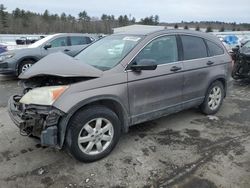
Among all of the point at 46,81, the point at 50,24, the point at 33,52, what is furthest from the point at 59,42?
the point at 50,24

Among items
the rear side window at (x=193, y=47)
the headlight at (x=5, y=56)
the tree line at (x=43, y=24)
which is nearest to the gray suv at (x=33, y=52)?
the headlight at (x=5, y=56)

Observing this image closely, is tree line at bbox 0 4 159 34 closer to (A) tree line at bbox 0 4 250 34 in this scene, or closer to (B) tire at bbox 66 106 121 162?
(A) tree line at bbox 0 4 250 34

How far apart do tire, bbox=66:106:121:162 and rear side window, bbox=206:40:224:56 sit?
8.72 ft

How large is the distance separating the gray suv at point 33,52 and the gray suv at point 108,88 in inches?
171

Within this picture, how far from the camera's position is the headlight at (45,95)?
11.0 ft

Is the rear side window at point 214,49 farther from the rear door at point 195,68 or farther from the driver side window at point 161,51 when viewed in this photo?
the driver side window at point 161,51

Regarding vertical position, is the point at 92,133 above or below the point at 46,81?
below

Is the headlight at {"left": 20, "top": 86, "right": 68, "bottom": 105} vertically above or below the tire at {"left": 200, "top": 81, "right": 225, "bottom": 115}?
above

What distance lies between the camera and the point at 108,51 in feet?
14.7

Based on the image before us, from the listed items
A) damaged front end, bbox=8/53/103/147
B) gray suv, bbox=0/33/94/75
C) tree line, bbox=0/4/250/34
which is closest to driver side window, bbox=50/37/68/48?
gray suv, bbox=0/33/94/75

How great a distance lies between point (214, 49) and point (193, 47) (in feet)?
2.30

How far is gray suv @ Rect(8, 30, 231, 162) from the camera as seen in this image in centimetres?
341

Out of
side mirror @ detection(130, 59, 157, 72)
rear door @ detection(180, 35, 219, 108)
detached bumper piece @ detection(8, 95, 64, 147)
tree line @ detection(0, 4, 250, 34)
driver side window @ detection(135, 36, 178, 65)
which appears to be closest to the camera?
detached bumper piece @ detection(8, 95, 64, 147)

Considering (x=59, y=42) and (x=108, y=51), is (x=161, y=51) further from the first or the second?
(x=59, y=42)
